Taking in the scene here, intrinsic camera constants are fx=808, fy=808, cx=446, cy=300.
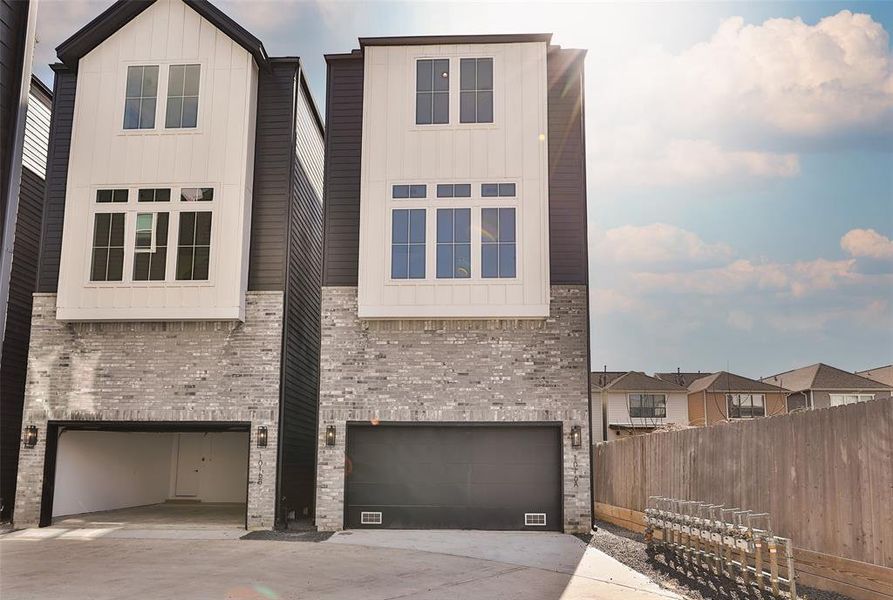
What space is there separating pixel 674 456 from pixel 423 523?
462 cm

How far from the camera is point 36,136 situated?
17.4 meters

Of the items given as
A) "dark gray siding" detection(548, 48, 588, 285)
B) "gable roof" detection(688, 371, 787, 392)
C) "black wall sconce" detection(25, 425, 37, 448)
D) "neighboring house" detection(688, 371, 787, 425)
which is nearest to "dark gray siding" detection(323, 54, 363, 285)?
"dark gray siding" detection(548, 48, 588, 285)

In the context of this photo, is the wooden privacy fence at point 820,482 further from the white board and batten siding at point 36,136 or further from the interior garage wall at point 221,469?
the white board and batten siding at point 36,136

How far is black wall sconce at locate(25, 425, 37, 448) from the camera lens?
14969mm

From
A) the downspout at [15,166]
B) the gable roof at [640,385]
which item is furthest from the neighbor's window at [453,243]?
the gable roof at [640,385]

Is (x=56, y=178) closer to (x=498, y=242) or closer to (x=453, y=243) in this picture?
(x=453, y=243)

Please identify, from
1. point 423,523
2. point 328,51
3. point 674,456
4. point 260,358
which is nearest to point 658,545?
point 674,456

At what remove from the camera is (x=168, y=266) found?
49.4 ft

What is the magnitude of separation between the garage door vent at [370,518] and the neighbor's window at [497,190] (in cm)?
617

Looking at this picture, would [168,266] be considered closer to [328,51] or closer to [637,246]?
[328,51]

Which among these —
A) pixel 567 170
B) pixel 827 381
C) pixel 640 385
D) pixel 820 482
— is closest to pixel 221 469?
pixel 567 170

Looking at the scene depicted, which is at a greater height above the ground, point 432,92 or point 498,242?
point 432,92

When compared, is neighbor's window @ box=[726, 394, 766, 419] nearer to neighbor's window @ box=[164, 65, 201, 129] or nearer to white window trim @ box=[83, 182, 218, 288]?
white window trim @ box=[83, 182, 218, 288]

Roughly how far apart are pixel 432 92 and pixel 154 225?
230 inches
